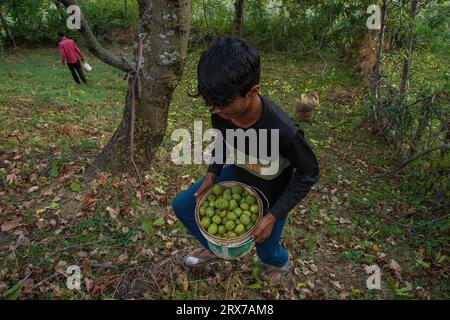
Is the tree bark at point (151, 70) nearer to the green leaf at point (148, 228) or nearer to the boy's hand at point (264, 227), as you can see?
the green leaf at point (148, 228)

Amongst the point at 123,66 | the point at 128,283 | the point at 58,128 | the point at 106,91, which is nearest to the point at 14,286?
the point at 128,283

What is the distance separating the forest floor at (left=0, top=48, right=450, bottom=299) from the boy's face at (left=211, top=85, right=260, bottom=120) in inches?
67.7

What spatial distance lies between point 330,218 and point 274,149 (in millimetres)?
2355

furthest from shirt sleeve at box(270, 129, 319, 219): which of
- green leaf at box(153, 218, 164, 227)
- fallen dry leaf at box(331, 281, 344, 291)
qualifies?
green leaf at box(153, 218, 164, 227)

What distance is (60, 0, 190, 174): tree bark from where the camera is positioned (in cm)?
353

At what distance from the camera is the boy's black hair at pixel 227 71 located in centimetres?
186

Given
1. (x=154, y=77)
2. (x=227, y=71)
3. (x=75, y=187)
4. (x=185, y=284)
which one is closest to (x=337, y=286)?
(x=185, y=284)

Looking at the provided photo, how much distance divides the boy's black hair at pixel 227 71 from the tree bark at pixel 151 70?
6.09 ft

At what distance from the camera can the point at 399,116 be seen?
5.40 metres

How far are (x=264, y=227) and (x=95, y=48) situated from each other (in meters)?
2.45

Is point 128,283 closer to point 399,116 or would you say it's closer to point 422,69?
point 399,116

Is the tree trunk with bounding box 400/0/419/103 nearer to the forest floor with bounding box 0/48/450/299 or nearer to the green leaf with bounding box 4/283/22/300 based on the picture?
the forest floor with bounding box 0/48/450/299

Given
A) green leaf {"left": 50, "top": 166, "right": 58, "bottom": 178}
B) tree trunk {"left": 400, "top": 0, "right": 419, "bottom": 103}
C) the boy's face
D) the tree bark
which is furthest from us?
tree trunk {"left": 400, "top": 0, "right": 419, "bottom": 103}

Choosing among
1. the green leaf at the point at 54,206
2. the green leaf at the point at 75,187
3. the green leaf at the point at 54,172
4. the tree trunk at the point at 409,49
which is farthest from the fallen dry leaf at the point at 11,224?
the tree trunk at the point at 409,49
